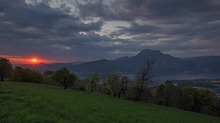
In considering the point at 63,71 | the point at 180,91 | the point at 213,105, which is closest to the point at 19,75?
the point at 63,71

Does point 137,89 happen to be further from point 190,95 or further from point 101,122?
point 101,122

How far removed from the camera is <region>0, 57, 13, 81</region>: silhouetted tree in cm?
7512

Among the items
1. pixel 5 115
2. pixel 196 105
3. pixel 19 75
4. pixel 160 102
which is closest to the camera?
pixel 5 115

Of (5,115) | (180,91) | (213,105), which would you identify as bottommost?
(213,105)

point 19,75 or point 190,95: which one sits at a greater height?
point 19,75

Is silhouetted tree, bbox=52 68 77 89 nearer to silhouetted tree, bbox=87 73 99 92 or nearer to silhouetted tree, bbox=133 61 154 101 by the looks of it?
silhouetted tree, bbox=87 73 99 92

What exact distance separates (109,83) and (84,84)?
20.4 metres

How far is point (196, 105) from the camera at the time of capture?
73.2 meters

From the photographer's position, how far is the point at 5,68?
7544 cm

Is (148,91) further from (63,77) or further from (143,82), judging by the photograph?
(63,77)

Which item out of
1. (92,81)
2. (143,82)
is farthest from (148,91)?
(92,81)

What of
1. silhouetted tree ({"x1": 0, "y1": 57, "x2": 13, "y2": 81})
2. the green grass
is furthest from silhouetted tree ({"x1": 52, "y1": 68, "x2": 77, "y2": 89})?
the green grass

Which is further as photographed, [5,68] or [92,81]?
[92,81]

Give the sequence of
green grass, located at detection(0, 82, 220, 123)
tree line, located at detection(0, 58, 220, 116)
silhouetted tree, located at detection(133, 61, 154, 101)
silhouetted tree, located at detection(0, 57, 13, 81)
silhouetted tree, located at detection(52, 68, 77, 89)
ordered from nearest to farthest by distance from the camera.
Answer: green grass, located at detection(0, 82, 220, 123) → silhouetted tree, located at detection(133, 61, 154, 101) → tree line, located at detection(0, 58, 220, 116) → silhouetted tree, located at detection(52, 68, 77, 89) → silhouetted tree, located at detection(0, 57, 13, 81)
